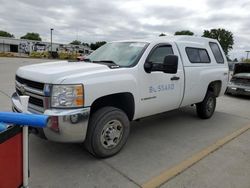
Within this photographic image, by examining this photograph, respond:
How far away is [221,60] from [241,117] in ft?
5.74

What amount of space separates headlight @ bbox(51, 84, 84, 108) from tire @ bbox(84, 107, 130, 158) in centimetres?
49

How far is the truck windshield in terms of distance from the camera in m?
4.31

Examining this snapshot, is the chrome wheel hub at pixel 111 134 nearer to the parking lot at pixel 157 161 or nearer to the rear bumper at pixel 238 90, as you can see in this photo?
the parking lot at pixel 157 161

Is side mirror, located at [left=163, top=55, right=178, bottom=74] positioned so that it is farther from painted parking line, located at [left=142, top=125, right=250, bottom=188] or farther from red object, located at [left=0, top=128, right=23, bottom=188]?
red object, located at [left=0, top=128, right=23, bottom=188]

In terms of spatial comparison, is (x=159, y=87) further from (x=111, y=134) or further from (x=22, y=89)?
(x=22, y=89)

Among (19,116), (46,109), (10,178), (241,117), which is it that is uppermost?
(19,116)

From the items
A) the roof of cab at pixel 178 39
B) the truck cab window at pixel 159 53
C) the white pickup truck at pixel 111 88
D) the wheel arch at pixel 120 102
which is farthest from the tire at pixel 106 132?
the roof of cab at pixel 178 39

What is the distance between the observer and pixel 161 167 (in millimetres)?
3656

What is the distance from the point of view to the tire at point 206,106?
6257mm

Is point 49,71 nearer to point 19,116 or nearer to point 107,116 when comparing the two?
point 107,116

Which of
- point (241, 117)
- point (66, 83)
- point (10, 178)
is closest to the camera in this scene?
point (10, 178)

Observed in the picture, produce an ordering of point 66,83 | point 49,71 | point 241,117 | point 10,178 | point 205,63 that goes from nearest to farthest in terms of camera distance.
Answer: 1. point 10,178
2. point 66,83
3. point 49,71
4. point 205,63
5. point 241,117

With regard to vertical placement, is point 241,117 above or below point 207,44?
below

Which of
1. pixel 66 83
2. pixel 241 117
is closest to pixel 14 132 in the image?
pixel 66 83
